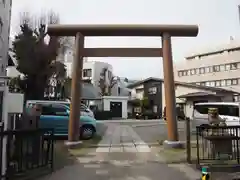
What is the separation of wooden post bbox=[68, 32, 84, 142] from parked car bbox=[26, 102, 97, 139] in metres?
2.50

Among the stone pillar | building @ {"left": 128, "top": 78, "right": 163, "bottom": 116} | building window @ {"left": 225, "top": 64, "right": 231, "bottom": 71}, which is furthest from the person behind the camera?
building @ {"left": 128, "top": 78, "right": 163, "bottom": 116}

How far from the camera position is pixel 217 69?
40.4m

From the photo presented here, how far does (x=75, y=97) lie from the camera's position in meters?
10.8

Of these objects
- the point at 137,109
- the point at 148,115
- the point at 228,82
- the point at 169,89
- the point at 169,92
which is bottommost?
the point at 148,115

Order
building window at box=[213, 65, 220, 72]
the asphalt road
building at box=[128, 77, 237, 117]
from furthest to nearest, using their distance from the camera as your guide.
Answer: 1. building window at box=[213, 65, 220, 72]
2. building at box=[128, 77, 237, 117]
3. the asphalt road

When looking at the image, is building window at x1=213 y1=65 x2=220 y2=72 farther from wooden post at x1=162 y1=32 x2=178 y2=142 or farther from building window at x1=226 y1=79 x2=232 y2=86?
wooden post at x1=162 y1=32 x2=178 y2=142

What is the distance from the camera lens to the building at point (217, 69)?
127 feet

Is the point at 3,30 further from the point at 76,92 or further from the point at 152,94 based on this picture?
the point at 152,94

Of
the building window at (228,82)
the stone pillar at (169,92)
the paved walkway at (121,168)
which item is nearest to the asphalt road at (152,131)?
the stone pillar at (169,92)

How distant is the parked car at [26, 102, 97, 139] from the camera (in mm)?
13109

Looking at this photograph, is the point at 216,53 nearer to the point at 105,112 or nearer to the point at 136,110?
the point at 136,110

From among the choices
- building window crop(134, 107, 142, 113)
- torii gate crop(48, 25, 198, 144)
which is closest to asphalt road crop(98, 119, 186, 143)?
torii gate crop(48, 25, 198, 144)

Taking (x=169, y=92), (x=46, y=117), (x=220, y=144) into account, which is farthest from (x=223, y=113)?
(x=46, y=117)

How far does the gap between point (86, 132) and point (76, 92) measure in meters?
3.15
